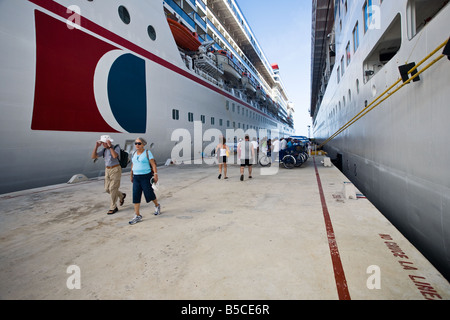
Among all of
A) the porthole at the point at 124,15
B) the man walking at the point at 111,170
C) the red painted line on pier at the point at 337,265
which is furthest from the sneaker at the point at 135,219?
the porthole at the point at 124,15

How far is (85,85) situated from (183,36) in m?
11.1

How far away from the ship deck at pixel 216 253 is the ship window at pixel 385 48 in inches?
191

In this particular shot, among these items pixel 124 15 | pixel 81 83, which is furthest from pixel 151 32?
pixel 81 83

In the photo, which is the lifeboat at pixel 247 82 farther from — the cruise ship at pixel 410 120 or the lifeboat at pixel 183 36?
the cruise ship at pixel 410 120

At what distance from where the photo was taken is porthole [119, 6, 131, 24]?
11531 millimetres

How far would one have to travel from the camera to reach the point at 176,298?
225cm

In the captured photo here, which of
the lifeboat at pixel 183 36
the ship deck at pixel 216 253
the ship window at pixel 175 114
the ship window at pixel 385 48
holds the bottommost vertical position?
the ship deck at pixel 216 253

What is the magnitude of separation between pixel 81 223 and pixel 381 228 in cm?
551

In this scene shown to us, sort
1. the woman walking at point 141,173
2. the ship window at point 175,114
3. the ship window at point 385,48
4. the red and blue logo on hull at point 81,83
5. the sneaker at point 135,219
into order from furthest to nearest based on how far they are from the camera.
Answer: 1. the ship window at point 175,114
2. the red and blue logo on hull at point 81,83
3. the ship window at point 385,48
4. the woman walking at point 141,173
5. the sneaker at point 135,219

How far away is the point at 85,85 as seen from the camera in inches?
360

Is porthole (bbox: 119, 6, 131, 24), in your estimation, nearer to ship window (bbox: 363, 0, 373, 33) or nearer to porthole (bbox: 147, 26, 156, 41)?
porthole (bbox: 147, 26, 156, 41)

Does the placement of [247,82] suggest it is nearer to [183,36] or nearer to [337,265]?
[183,36]

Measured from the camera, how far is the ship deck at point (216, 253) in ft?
7.73
